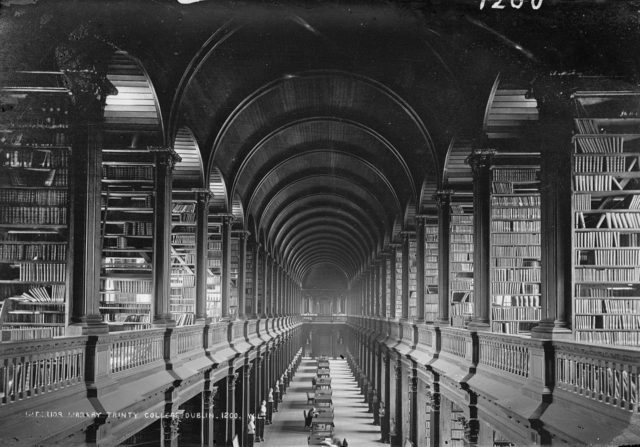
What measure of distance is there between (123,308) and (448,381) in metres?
5.76

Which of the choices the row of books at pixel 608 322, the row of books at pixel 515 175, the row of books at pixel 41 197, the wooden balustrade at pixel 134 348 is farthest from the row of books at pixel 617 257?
the row of books at pixel 41 197

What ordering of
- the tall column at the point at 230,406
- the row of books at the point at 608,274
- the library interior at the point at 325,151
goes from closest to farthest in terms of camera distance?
1. the library interior at the point at 325,151
2. the row of books at the point at 608,274
3. the tall column at the point at 230,406

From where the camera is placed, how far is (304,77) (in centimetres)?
1365

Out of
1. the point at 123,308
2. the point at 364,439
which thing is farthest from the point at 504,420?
the point at 364,439

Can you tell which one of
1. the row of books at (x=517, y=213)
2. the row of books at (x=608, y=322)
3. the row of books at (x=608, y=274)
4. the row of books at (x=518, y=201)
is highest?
the row of books at (x=518, y=201)

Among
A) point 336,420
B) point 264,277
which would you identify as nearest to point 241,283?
point 336,420

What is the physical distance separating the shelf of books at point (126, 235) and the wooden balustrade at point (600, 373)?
23.1 ft

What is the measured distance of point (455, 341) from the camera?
10656 mm

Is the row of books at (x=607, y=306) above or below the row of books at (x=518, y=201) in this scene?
below

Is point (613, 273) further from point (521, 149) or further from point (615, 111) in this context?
point (521, 149)

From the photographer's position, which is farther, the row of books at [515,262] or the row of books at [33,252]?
the row of books at [515,262]

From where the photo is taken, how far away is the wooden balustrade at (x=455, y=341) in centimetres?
997

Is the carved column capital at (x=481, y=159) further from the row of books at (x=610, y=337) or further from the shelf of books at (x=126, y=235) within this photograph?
the shelf of books at (x=126, y=235)

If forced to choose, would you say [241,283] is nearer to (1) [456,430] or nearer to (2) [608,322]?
(1) [456,430]
